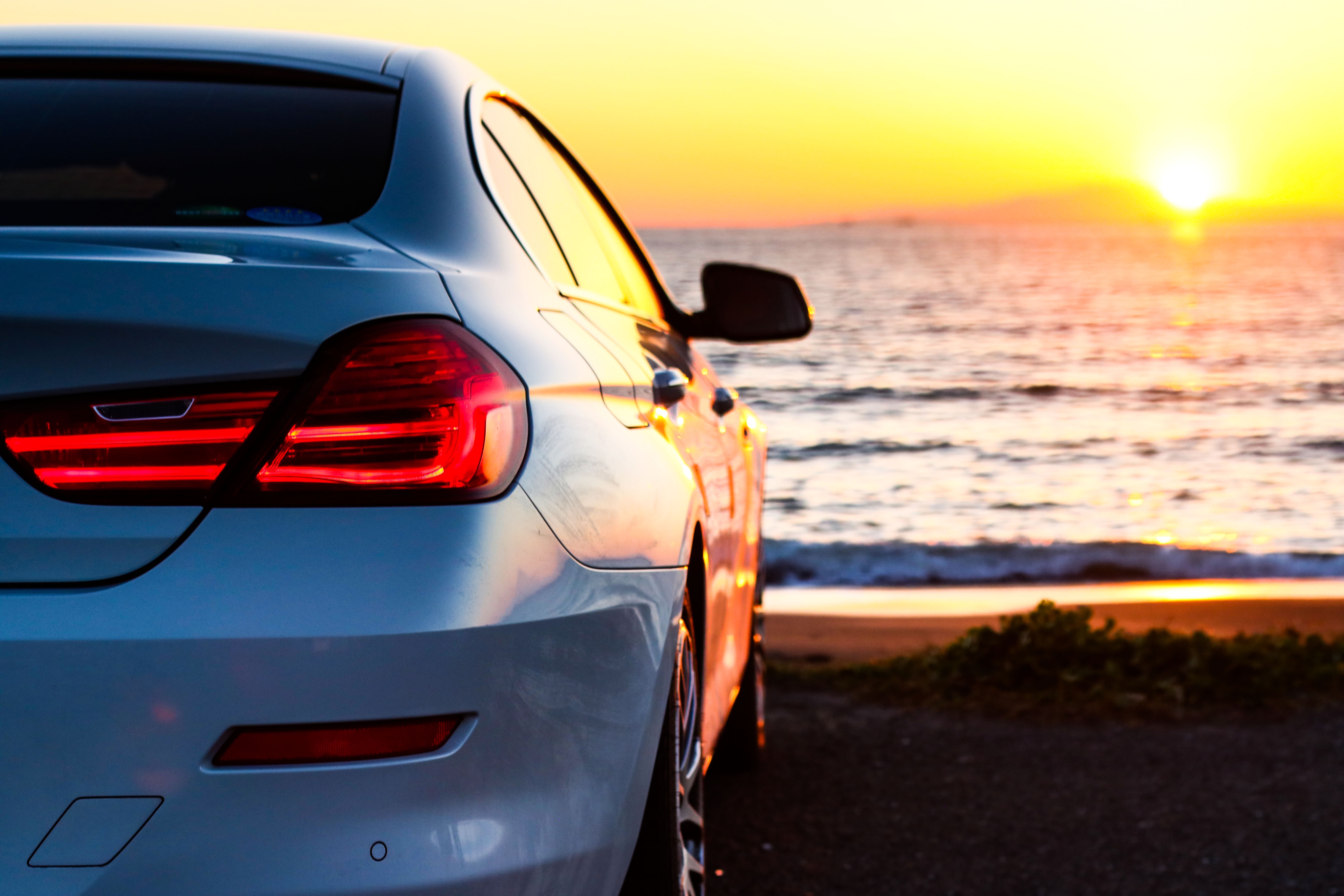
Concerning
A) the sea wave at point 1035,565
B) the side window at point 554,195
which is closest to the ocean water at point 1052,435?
the sea wave at point 1035,565

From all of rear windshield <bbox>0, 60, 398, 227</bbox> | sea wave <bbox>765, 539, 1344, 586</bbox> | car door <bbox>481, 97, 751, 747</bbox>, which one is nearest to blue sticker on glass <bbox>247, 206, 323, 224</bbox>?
rear windshield <bbox>0, 60, 398, 227</bbox>

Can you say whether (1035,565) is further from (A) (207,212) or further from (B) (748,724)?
(A) (207,212)

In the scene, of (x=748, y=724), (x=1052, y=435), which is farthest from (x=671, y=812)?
(x=1052, y=435)

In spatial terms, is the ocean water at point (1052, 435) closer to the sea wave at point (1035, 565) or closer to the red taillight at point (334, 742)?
the sea wave at point (1035, 565)

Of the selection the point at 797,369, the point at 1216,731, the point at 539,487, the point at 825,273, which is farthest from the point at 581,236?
the point at 825,273

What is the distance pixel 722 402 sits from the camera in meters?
3.32

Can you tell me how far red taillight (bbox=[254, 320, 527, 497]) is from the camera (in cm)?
146

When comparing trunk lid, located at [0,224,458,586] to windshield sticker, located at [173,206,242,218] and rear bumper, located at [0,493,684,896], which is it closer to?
rear bumper, located at [0,493,684,896]

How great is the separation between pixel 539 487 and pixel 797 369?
2911 cm

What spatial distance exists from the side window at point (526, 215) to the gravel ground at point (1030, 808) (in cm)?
171

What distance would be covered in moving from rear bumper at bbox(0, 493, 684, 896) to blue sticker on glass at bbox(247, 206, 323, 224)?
61 centimetres

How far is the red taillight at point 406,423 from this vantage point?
1.46 metres

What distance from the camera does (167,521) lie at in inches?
55.1

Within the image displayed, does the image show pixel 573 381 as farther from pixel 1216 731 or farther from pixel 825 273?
pixel 825 273
